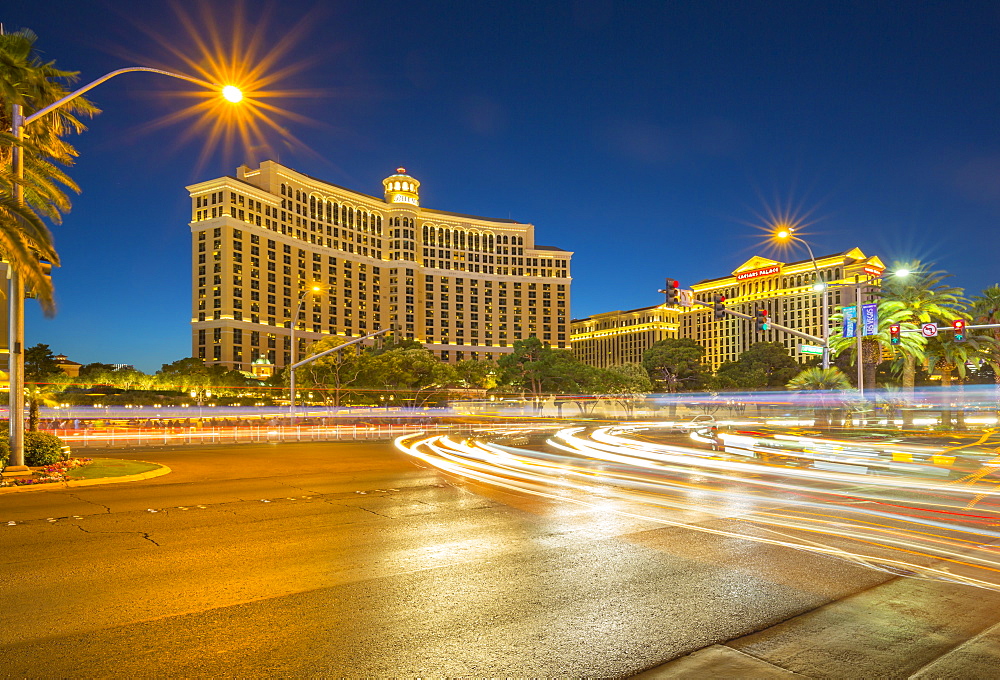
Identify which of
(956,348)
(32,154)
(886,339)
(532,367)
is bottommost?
(532,367)

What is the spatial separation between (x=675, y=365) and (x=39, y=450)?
9572 cm

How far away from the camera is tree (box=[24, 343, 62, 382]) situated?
93.8 m

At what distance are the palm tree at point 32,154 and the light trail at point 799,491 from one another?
11487 mm

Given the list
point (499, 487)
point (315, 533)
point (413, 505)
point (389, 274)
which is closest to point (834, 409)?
point (499, 487)

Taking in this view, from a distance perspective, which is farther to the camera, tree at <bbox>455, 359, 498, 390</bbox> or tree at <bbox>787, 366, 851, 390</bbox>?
tree at <bbox>455, 359, 498, 390</bbox>

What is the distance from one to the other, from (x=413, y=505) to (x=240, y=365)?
441ft

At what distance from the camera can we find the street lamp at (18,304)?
15.6 meters

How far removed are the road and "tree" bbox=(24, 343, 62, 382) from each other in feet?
324

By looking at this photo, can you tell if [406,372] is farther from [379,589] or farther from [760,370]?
[379,589]

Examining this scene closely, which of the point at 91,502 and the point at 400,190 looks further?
the point at 400,190

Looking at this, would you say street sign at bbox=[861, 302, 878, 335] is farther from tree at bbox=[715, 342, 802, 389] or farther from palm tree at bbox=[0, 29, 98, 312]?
tree at bbox=[715, 342, 802, 389]

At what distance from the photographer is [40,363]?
9631cm

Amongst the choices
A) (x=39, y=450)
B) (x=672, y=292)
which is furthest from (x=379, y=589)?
(x=672, y=292)

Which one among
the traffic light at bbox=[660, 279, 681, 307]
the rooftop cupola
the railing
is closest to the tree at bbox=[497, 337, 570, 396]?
the railing
